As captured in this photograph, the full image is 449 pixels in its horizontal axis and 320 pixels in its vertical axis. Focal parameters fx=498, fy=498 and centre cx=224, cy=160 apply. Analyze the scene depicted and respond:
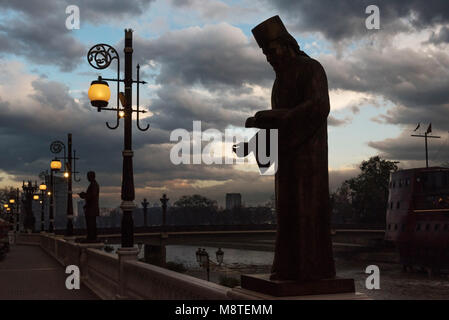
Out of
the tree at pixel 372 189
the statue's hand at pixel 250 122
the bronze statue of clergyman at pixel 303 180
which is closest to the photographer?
the bronze statue of clergyman at pixel 303 180

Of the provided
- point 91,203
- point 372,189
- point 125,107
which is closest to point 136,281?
point 125,107

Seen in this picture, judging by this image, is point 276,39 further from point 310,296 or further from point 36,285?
point 36,285

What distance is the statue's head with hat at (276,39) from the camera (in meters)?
4.39

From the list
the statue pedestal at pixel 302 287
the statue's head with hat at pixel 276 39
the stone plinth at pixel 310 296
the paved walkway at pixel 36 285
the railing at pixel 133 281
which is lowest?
the paved walkway at pixel 36 285

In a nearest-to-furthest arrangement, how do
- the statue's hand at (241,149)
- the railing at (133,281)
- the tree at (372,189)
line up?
the statue's hand at (241,149), the railing at (133,281), the tree at (372,189)

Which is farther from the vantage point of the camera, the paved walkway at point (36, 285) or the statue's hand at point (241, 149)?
the paved walkway at point (36, 285)

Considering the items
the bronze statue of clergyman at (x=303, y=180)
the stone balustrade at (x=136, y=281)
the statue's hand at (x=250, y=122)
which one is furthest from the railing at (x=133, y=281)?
the statue's hand at (x=250, y=122)

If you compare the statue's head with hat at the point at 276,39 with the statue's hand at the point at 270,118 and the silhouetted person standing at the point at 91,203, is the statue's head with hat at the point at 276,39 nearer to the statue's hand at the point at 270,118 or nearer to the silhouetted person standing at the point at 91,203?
the statue's hand at the point at 270,118

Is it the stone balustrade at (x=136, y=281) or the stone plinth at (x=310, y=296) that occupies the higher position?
the stone plinth at (x=310, y=296)

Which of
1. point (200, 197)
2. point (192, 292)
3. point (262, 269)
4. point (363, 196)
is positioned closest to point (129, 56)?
point (192, 292)

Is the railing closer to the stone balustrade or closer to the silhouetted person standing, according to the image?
the stone balustrade

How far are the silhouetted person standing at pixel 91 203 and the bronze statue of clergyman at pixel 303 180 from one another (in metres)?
12.5
